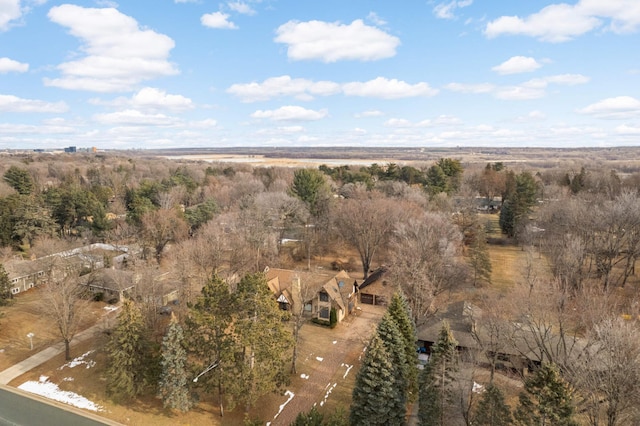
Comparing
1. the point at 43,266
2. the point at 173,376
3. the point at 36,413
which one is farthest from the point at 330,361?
the point at 43,266

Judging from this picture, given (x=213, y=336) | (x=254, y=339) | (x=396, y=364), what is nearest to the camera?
(x=396, y=364)

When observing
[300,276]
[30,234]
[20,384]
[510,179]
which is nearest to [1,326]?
[20,384]

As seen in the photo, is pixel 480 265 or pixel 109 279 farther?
pixel 480 265

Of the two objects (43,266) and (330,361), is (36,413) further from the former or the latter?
(43,266)

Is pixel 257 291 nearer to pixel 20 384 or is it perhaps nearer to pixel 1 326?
pixel 20 384

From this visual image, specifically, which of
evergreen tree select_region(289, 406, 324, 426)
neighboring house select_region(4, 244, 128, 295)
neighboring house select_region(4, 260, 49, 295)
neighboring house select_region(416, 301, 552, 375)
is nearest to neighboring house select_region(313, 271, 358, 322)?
neighboring house select_region(416, 301, 552, 375)

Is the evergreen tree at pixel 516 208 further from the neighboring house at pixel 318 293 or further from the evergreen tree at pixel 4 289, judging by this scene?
the evergreen tree at pixel 4 289
